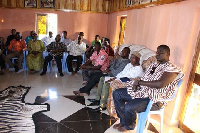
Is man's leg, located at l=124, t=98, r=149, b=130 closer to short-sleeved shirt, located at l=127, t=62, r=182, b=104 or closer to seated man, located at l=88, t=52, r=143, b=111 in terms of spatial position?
short-sleeved shirt, located at l=127, t=62, r=182, b=104

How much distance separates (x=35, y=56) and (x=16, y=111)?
2.64 meters

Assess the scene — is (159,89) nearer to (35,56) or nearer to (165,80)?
(165,80)

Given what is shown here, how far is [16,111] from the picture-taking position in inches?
116

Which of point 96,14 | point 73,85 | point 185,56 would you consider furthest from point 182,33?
point 96,14

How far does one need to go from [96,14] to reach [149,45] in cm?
415

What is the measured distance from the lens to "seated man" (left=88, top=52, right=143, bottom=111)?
290 cm

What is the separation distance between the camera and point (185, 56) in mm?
2600

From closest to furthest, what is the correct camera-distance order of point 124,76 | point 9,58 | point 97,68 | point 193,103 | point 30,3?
1. point 193,103
2. point 124,76
3. point 97,68
4. point 9,58
5. point 30,3

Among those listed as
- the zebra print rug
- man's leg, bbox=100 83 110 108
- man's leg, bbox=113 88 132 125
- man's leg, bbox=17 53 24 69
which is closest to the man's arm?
man's leg, bbox=113 88 132 125

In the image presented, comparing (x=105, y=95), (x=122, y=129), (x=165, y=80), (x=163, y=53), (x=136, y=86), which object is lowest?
(x=122, y=129)

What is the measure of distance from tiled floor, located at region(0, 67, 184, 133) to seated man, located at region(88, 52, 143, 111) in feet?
0.61

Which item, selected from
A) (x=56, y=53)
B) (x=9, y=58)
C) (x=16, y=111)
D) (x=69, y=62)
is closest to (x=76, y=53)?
(x=69, y=62)

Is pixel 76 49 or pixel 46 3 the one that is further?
pixel 46 3

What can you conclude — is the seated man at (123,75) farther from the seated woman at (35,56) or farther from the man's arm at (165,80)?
the seated woman at (35,56)
